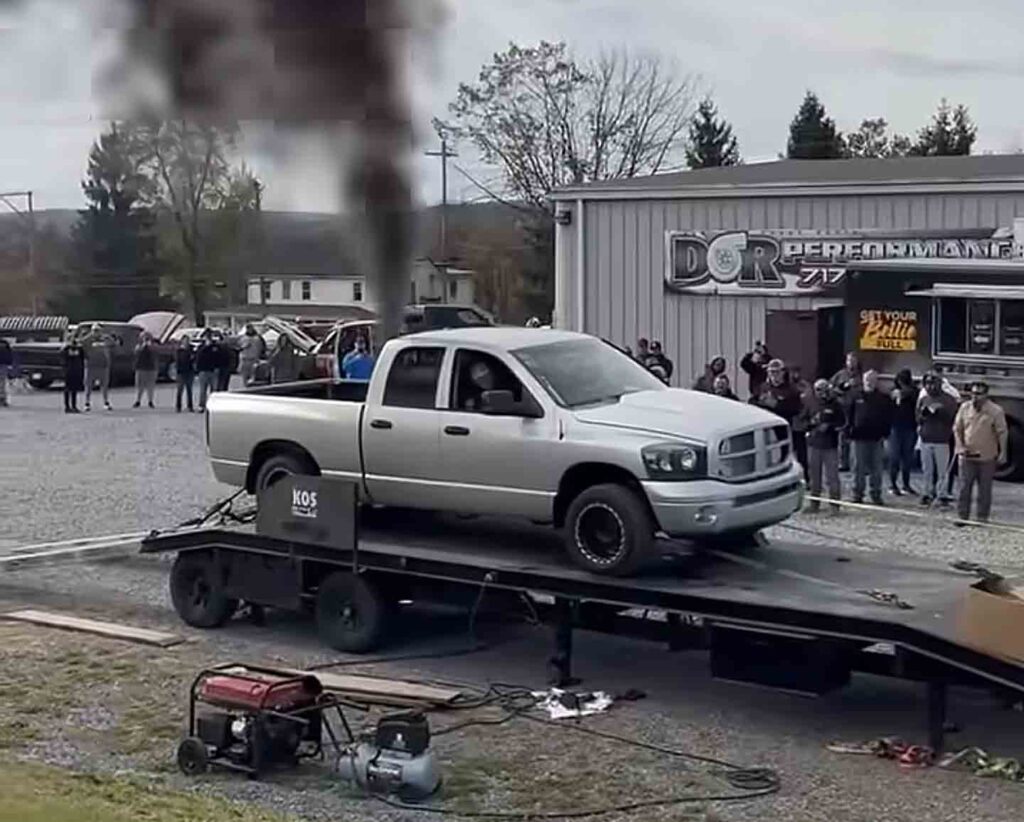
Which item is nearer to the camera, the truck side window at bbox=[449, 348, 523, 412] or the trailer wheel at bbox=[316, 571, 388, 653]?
the truck side window at bbox=[449, 348, 523, 412]

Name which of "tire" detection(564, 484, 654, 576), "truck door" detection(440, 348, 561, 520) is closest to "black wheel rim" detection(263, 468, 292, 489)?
"truck door" detection(440, 348, 561, 520)

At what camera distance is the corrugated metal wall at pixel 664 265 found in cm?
2980

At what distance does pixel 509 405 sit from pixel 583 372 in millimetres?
725

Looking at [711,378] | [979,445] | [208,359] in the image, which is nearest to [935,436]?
[979,445]

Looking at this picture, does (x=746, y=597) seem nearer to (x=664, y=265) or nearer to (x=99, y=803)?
(x=99, y=803)

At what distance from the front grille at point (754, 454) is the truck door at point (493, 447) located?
48.1 inches

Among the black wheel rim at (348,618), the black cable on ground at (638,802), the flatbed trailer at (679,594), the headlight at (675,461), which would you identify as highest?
the headlight at (675,461)

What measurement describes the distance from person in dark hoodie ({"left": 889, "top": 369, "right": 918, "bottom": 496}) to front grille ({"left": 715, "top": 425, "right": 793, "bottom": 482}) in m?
8.80

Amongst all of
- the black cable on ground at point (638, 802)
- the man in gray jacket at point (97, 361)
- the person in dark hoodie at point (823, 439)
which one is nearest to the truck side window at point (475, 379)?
the black cable on ground at point (638, 802)

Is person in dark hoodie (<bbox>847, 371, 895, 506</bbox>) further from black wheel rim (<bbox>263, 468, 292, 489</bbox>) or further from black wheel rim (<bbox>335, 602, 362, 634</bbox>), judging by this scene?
black wheel rim (<bbox>335, 602, 362, 634</bbox>)

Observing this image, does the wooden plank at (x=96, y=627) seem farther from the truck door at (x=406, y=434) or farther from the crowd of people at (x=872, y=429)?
the crowd of people at (x=872, y=429)

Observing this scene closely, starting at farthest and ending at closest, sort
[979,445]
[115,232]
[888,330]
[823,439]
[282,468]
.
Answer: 1. [888,330]
2. [823,439]
3. [979,445]
4. [115,232]
5. [282,468]

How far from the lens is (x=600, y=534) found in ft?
41.3

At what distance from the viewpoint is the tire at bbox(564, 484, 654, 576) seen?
1238cm
